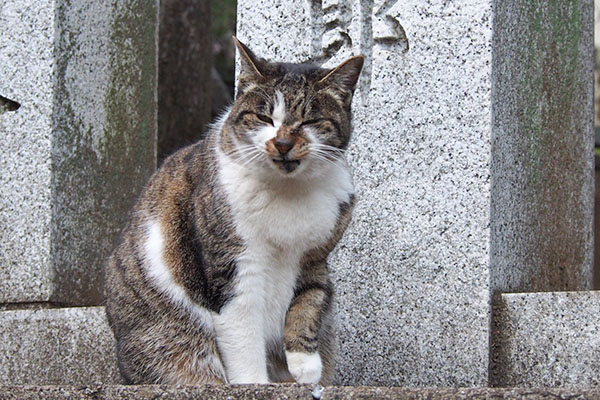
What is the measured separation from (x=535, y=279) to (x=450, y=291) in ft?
1.72

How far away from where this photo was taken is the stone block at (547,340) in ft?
9.91

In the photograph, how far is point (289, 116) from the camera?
2.80 meters

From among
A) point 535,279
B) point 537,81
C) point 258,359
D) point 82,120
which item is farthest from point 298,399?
point 82,120

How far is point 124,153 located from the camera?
Answer: 4.41 metres

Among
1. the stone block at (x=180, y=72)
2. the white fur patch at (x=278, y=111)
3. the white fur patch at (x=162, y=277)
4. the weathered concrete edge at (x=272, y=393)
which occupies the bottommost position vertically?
the weathered concrete edge at (x=272, y=393)

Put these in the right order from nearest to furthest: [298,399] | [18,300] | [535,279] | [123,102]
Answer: [298,399] < [535,279] < [18,300] < [123,102]

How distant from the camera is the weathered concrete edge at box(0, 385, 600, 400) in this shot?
205 cm

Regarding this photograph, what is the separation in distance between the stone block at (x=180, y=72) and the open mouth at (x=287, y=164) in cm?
472

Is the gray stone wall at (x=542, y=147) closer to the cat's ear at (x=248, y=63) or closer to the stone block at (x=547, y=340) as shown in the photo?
the stone block at (x=547, y=340)

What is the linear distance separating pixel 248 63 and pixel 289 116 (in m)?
0.26

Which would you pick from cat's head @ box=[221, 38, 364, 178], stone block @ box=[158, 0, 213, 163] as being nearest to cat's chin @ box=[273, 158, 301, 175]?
cat's head @ box=[221, 38, 364, 178]

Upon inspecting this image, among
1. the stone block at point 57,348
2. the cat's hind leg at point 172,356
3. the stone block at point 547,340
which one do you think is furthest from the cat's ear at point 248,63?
the stone block at point 57,348

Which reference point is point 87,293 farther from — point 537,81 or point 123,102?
point 537,81

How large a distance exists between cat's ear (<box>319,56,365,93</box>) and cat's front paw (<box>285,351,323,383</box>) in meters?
0.91
